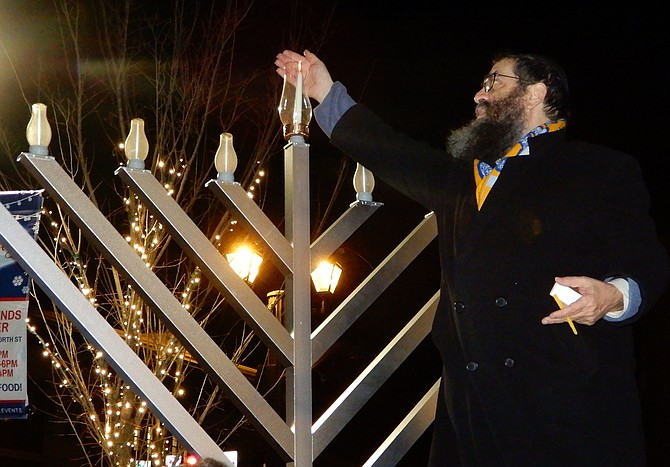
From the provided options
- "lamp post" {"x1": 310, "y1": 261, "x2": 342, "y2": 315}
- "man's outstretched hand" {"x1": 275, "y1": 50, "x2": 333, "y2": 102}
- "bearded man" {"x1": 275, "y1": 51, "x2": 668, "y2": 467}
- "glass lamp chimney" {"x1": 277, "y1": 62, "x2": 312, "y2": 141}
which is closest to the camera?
"bearded man" {"x1": 275, "y1": 51, "x2": 668, "y2": 467}

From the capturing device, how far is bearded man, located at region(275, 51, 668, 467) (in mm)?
1931

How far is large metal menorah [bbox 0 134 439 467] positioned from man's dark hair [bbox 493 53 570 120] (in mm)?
713

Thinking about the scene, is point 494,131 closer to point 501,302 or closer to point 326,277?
point 501,302

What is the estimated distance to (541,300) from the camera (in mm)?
2016

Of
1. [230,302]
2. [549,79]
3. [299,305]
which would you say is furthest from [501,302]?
[230,302]

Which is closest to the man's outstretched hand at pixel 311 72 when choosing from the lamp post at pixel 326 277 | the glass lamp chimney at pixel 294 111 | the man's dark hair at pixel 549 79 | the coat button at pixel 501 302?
the glass lamp chimney at pixel 294 111

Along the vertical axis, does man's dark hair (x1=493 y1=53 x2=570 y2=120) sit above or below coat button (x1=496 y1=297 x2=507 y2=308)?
above

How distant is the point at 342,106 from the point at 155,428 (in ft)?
17.2

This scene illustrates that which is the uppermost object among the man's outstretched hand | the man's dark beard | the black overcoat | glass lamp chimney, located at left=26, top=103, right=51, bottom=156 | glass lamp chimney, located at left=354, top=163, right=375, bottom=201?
the man's outstretched hand

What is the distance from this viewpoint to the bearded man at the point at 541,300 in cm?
193

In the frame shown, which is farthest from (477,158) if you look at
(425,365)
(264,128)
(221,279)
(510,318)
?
(425,365)

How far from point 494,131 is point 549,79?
0.23 metres

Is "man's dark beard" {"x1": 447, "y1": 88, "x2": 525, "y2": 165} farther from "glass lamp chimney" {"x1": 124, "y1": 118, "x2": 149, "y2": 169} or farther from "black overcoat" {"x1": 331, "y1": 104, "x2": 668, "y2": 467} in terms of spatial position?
"glass lamp chimney" {"x1": 124, "y1": 118, "x2": 149, "y2": 169}

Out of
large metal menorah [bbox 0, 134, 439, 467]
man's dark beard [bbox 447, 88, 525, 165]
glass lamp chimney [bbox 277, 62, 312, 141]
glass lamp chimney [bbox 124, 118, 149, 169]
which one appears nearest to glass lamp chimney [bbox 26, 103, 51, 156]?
large metal menorah [bbox 0, 134, 439, 467]
